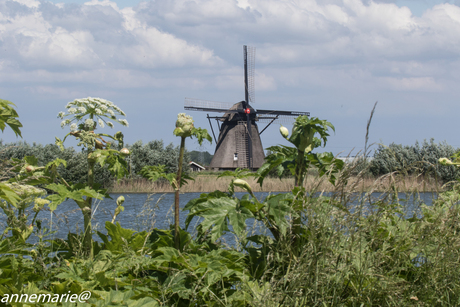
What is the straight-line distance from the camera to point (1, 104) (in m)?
1.78

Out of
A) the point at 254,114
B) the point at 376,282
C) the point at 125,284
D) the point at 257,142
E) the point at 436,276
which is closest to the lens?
the point at 125,284

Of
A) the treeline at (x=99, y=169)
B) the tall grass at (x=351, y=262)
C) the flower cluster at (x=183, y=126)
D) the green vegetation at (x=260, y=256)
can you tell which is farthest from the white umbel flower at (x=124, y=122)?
the treeline at (x=99, y=169)

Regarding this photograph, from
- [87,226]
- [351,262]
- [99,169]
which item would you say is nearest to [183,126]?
[87,226]

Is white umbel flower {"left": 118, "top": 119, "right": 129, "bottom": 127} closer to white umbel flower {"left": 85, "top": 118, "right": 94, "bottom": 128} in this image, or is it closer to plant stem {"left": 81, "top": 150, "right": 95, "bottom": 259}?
white umbel flower {"left": 85, "top": 118, "right": 94, "bottom": 128}

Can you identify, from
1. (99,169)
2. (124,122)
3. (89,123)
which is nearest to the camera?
(89,123)

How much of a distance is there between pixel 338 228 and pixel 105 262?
109 centimetres

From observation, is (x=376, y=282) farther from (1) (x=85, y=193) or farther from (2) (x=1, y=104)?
(2) (x=1, y=104)

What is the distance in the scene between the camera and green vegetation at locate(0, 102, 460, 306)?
158 cm

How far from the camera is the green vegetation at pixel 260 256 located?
1.58 m

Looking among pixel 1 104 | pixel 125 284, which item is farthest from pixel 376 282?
pixel 1 104

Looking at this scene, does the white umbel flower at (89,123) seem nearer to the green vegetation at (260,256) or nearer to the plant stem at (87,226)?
the green vegetation at (260,256)

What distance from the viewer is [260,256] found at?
1.90m

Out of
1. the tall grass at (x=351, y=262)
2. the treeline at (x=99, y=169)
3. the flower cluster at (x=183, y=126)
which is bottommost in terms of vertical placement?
the treeline at (x=99, y=169)

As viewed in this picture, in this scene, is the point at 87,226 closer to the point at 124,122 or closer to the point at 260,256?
the point at 124,122
